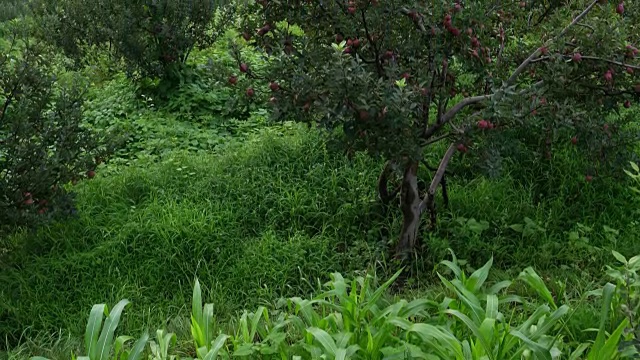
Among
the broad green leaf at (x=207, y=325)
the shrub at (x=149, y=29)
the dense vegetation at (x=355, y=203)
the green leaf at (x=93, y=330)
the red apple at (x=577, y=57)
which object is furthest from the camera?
the shrub at (x=149, y=29)

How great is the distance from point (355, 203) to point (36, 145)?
196 centimetres

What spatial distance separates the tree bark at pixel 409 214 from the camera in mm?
3812

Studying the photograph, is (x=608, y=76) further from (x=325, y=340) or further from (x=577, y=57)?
(x=325, y=340)

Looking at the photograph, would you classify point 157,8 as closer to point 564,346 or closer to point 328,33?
point 328,33

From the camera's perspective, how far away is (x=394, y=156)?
3279 millimetres

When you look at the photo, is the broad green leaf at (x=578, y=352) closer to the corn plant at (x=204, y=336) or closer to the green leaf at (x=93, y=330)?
the corn plant at (x=204, y=336)

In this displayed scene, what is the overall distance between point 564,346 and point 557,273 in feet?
3.54

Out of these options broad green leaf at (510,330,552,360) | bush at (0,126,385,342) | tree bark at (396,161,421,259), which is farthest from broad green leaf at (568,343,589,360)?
bush at (0,126,385,342)

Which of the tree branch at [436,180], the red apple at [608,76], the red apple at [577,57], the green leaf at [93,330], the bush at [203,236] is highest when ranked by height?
the red apple at [577,57]

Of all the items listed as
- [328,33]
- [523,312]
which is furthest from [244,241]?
[523,312]

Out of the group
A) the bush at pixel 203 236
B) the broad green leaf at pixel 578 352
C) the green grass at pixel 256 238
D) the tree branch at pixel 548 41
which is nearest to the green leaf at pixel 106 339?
the green grass at pixel 256 238

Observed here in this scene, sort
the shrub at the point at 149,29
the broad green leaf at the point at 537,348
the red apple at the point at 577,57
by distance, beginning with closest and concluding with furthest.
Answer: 1. the broad green leaf at the point at 537,348
2. the red apple at the point at 577,57
3. the shrub at the point at 149,29

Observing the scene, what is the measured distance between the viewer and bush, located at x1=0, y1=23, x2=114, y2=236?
12.5 ft

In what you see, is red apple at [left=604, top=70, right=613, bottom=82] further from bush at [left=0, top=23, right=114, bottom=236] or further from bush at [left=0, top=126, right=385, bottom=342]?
bush at [left=0, top=23, right=114, bottom=236]
